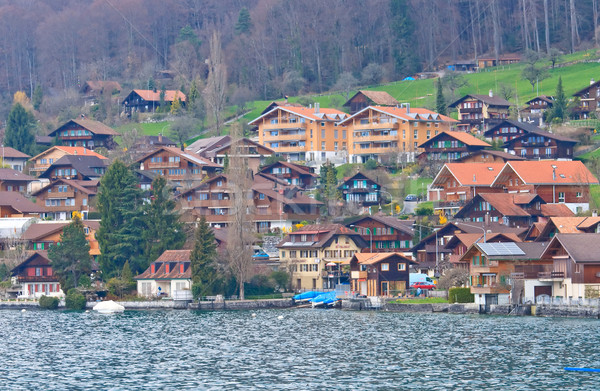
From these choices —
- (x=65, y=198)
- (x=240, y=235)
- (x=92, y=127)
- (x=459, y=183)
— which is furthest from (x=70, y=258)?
(x=92, y=127)

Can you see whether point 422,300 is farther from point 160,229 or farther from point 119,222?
point 119,222

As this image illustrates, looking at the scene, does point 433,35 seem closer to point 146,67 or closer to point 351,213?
point 146,67

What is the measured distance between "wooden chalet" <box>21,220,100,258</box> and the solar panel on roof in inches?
1666

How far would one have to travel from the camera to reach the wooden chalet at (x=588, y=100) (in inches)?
5182

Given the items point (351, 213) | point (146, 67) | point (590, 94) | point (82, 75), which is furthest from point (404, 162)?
point (82, 75)

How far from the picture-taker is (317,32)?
593ft

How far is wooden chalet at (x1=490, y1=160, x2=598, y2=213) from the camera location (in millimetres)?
99625

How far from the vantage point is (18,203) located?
116688 mm

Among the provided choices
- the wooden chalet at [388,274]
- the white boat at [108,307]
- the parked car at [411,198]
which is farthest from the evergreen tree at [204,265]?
the parked car at [411,198]

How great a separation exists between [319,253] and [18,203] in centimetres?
3844

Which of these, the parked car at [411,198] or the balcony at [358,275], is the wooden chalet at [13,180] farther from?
the balcony at [358,275]

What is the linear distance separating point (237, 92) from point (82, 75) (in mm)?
41669

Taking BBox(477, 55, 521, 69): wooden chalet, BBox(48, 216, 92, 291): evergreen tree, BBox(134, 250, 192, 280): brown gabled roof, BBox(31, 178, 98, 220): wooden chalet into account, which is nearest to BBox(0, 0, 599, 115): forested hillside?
BBox(477, 55, 521, 69): wooden chalet

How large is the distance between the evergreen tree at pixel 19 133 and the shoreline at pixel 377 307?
182 feet
